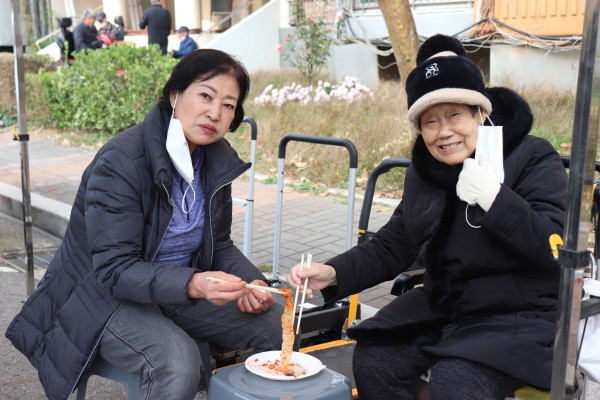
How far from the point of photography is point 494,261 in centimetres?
250

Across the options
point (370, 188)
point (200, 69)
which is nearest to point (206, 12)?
point (370, 188)

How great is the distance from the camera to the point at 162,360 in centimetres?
256

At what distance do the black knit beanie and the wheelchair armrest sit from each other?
695 millimetres

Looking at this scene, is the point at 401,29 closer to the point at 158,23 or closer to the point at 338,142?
the point at 338,142

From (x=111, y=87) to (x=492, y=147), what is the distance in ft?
30.6

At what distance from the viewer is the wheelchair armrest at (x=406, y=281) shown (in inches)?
119

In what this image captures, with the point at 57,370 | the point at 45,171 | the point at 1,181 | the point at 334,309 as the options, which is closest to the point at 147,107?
the point at 45,171

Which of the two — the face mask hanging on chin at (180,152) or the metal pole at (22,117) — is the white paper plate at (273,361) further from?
the metal pole at (22,117)

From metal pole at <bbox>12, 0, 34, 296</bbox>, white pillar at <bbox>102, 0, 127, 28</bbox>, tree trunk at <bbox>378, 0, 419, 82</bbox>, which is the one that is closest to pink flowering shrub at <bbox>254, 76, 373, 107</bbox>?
tree trunk at <bbox>378, 0, 419, 82</bbox>

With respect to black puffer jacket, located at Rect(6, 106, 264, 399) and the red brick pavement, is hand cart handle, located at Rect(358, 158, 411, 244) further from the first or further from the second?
the red brick pavement

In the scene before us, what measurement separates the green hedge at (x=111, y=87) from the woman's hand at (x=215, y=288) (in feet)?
28.0

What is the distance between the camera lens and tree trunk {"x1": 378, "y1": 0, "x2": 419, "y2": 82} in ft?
19.0

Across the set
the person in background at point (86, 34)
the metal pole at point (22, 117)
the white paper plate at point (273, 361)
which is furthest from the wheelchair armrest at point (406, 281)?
the person in background at point (86, 34)

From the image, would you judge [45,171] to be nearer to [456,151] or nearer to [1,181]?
[1,181]
